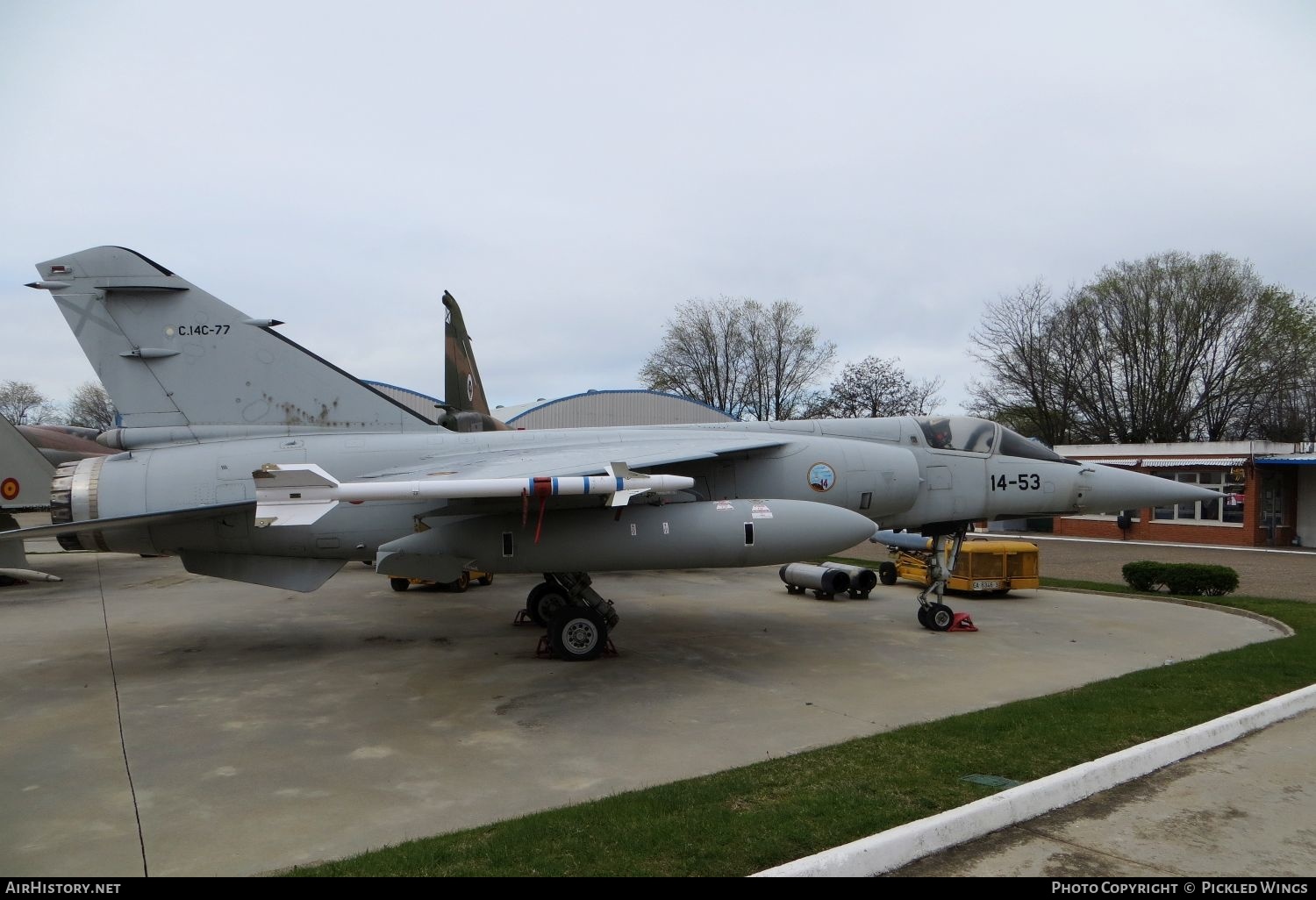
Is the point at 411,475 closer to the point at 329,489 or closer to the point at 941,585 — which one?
the point at 329,489

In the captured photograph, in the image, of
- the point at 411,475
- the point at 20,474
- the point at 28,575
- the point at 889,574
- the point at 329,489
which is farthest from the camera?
the point at 889,574

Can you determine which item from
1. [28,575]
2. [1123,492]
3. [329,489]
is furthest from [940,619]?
[28,575]

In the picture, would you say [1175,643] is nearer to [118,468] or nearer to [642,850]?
[642,850]

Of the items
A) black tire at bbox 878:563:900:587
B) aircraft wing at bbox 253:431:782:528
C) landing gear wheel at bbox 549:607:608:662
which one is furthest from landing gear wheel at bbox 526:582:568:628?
black tire at bbox 878:563:900:587

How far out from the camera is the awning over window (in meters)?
27.7

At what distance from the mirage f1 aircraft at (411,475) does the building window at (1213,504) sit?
22.7m

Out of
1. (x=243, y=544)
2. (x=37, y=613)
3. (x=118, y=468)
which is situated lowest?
(x=37, y=613)

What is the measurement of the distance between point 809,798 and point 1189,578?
1302 centimetres

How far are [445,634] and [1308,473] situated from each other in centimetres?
3102

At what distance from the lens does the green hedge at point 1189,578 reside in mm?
14164

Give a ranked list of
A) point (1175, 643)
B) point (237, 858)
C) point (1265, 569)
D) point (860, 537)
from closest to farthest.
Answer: point (237, 858)
point (860, 537)
point (1175, 643)
point (1265, 569)

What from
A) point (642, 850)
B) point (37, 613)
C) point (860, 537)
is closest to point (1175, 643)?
point (860, 537)

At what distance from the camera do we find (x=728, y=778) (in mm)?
5129

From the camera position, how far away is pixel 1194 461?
28.8m
